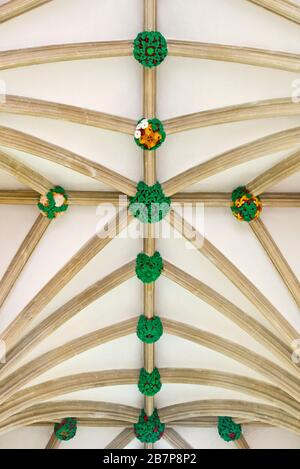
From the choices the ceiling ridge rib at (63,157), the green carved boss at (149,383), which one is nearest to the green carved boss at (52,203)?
the ceiling ridge rib at (63,157)

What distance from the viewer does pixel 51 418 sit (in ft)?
41.2

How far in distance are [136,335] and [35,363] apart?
Result: 2.01m

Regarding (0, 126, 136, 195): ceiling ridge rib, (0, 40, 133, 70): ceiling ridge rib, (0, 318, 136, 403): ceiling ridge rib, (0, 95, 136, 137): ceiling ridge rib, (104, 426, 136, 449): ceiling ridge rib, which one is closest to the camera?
(0, 40, 133, 70): ceiling ridge rib

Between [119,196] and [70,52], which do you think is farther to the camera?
[119,196]

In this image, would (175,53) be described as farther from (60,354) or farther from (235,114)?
(60,354)

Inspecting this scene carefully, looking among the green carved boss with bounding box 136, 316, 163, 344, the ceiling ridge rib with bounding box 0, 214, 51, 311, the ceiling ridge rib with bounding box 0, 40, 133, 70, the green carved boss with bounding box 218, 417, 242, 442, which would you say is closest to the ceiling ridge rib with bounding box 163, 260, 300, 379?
the green carved boss with bounding box 136, 316, 163, 344

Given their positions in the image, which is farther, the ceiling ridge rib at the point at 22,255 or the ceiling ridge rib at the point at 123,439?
the ceiling ridge rib at the point at 123,439

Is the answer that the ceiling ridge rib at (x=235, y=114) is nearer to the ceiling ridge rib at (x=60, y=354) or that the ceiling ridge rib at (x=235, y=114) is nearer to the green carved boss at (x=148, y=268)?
the green carved boss at (x=148, y=268)

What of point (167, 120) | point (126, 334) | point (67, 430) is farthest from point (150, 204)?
point (67, 430)

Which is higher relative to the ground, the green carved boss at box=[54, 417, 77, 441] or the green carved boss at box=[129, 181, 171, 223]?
the green carved boss at box=[129, 181, 171, 223]

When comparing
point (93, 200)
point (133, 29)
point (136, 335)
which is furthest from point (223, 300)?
point (133, 29)

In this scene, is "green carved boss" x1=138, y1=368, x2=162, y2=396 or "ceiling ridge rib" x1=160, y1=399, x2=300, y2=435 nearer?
"ceiling ridge rib" x1=160, y1=399, x2=300, y2=435

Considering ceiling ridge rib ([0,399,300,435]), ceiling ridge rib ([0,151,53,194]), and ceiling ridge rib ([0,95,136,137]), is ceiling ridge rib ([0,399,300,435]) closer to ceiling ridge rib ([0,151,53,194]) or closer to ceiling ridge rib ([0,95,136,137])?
ceiling ridge rib ([0,151,53,194])

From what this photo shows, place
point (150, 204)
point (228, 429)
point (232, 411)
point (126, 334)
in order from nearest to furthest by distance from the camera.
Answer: point (150, 204)
point (126, 334)
point (232, 411)
point (228, 429)
